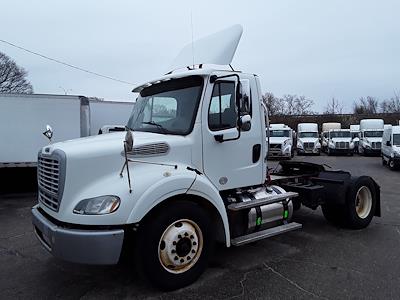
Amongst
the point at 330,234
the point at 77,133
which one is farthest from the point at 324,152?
the point at 330,234

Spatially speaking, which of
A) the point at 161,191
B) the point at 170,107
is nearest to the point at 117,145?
→ the point at 161,191

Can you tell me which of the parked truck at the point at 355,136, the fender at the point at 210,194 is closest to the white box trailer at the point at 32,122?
the fender at the point at 210,194

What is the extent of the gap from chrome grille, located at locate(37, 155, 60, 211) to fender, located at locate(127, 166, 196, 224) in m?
0.93

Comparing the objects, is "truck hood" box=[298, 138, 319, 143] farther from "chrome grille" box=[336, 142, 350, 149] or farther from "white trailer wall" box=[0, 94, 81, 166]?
"white trailer wall" box=[0, 94, 81, 166]

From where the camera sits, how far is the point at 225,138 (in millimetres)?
5047

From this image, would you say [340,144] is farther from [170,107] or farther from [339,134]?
[170,107]

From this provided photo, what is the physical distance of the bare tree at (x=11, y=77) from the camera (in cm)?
4681

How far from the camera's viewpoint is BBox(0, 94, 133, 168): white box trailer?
11.2m

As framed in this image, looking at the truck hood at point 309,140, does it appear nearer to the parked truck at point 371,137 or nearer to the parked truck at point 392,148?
the parked truck at point 371,137

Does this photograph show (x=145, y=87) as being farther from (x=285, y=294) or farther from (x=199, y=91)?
(x=285, y=294)

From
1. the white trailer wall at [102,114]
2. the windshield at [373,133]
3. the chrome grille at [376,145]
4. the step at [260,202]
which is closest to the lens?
the step at [260,202]

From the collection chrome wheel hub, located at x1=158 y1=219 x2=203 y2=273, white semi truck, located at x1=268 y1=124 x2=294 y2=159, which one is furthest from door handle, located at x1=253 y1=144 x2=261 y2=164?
white semi truck, located at x1=268 y1=124 x2=294 y2=159

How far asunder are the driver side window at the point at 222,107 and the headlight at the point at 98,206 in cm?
165

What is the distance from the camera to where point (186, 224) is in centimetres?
447
